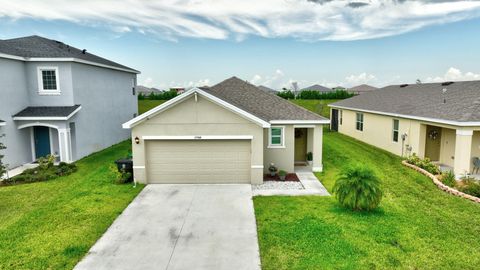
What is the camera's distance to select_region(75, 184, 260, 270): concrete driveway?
729 centimetres

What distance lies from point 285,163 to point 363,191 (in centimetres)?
559

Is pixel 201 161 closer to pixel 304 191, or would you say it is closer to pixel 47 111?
pixel 304 191

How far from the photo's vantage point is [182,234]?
8.70m

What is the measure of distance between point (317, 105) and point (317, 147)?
27.3 metres

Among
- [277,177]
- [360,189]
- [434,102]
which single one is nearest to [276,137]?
[277,177]

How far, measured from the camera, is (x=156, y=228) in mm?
9094

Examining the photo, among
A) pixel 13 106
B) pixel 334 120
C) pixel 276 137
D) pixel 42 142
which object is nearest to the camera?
pixel 276 137

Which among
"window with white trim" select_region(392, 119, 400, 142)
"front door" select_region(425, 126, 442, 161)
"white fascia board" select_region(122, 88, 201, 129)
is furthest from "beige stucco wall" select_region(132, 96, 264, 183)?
"window with white trim" select_region(392, 119, 400, 142)

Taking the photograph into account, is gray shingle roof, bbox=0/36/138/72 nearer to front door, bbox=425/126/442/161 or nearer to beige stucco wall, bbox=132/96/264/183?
beige stucco wall, bbox=132/96/264/183

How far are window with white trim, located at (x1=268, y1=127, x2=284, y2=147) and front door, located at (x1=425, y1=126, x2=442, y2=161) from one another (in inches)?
332

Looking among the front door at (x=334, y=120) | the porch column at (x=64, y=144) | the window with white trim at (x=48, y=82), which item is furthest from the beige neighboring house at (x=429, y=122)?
the window with white trim at (x=48, y=82)

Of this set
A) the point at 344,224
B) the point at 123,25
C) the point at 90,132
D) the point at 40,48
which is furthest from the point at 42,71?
the point at 344,224

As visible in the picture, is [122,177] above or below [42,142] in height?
below

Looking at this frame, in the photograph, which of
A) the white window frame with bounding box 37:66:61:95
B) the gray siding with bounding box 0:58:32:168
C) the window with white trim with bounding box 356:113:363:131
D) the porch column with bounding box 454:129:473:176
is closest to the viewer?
the porch column with bounding box 454:129:473:176
